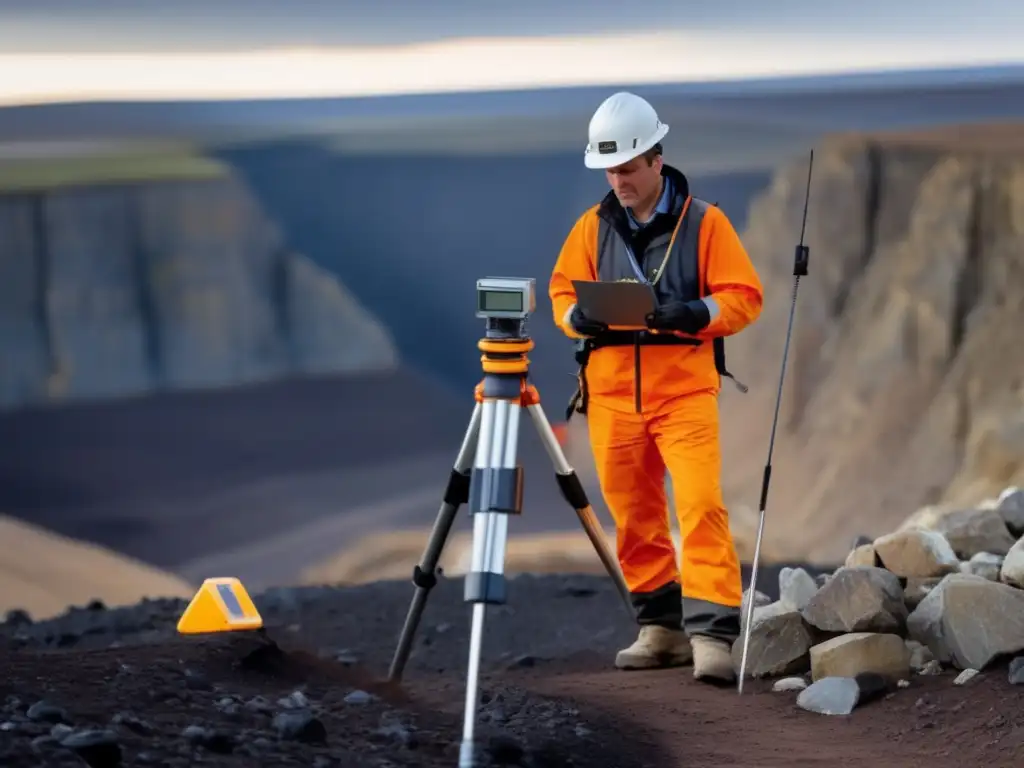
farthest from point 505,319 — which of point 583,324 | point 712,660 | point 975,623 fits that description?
point 975,623

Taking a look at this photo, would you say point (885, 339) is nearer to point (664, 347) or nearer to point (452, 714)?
point (664, 347)

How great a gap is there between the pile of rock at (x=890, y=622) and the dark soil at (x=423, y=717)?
6cm

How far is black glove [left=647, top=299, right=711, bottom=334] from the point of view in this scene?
399 centimetres

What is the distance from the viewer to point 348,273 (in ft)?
29.2

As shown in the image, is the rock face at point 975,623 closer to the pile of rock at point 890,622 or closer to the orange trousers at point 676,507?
the pile of rock at point 890,622

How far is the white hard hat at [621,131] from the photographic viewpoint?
411 centimetres

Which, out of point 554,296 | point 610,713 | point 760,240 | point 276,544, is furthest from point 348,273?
point 610,713

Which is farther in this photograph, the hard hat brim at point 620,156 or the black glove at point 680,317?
the hard hat brim at point 620,156

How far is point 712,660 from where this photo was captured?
4.29 metres

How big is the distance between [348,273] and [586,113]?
62.3 inches

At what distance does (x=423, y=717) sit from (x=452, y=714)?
23cm

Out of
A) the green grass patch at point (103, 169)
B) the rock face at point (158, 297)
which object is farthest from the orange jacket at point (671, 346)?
the green grass patch at point (103, 169)

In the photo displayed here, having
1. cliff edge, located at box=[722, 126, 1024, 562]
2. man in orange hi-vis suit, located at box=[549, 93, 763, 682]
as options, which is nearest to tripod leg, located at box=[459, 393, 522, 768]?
man in orange hi-vis suit, located at box=[549, 93, 763, 682]

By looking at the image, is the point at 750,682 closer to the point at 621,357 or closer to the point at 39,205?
the point at 621,357
